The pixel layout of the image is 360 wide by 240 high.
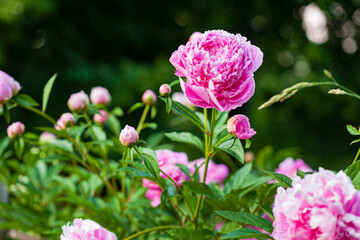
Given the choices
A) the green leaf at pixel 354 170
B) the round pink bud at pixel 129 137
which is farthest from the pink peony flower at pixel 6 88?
the green leaf at pixel 354 170

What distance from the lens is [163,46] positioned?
4055 mm

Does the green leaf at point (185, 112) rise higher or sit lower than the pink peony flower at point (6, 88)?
lower

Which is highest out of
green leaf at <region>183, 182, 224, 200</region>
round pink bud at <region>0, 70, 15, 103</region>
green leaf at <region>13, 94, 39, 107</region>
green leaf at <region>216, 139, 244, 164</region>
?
round pink bud at <region>0, 70, 15, 103</region>

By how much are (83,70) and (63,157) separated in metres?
2.84

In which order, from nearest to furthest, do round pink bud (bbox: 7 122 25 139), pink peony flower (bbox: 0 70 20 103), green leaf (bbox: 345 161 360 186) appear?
green leaf (bbox: 345 161 360 186) < pink peony flower (bbox: 0 70 20 103) < round pink bud (bbox: 7 122 25 139)

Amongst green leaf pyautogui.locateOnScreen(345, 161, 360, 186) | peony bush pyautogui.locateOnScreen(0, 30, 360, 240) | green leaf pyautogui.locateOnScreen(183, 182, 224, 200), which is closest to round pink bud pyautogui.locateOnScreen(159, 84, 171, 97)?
peony bush pyautogui.locateOnScreen(0, 30, 360, 240)

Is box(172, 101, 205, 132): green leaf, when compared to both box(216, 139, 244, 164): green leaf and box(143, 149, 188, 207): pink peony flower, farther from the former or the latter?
box(143, 149, 188, 207): pink peony flower

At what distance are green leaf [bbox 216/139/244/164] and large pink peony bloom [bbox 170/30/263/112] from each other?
61 mm

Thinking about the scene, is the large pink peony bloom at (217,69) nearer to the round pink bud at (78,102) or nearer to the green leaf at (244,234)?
the green leaf at (244,234)

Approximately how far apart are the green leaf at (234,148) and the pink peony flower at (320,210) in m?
0.11

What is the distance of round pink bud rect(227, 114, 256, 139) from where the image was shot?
46 cm

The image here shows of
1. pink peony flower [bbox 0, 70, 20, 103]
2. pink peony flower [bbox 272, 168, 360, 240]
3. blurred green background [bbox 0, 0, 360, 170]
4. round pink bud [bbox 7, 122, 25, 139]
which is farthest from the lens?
blurred green background [bbox 0, 0, 360, 170]

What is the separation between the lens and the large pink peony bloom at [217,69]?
438mm

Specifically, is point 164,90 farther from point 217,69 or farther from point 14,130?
point 14,130
